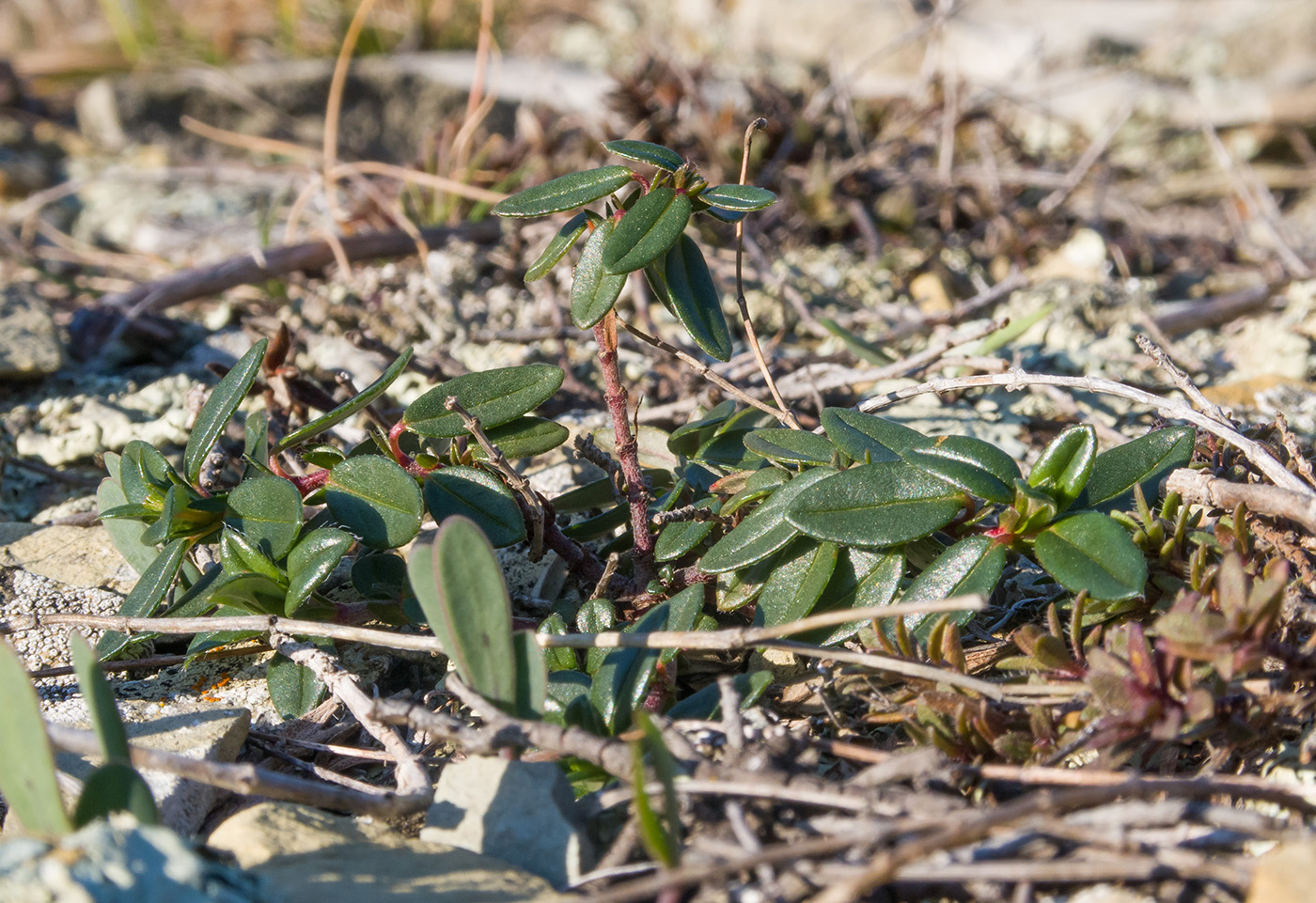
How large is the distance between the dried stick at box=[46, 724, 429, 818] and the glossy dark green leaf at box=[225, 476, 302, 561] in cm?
35

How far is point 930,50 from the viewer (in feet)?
10.3

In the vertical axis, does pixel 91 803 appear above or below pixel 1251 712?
above

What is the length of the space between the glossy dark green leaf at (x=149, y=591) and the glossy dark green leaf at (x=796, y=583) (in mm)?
834

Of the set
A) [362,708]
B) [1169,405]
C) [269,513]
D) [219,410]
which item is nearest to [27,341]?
[219,410]

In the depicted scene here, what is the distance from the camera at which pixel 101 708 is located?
3.30 ft

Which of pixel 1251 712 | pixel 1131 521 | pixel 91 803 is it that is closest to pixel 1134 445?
pixel 1131 521

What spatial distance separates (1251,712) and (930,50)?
2.58 meters

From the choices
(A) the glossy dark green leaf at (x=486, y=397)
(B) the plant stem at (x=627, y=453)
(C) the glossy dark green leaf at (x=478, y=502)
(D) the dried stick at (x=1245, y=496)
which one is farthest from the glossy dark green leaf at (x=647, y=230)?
(D) the dried stick at (x=1245, y=496)

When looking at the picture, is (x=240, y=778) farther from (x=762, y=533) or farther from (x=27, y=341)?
(x=27, y=341)

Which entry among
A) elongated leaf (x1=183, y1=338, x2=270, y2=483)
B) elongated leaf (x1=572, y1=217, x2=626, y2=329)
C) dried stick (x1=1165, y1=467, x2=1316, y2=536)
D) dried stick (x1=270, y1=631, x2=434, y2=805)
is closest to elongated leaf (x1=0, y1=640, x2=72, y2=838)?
dried stick (x1=270, y1=631, x2=434, y2=805)

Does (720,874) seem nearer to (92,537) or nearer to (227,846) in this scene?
(227,846)

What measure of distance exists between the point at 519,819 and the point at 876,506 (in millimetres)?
618

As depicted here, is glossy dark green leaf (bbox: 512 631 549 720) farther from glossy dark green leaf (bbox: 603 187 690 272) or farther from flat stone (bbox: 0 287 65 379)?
flat stone (bbox: 0 287 65 379)

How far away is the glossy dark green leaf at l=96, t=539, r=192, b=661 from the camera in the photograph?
1.33 meters
